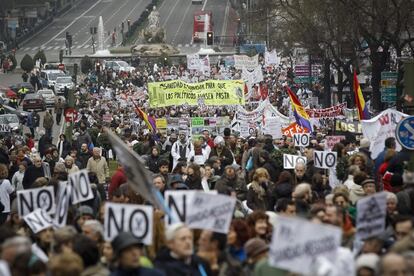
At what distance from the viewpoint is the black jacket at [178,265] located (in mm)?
11938

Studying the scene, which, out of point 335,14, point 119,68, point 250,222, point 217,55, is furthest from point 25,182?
point 217,55

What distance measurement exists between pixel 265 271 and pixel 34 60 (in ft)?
298

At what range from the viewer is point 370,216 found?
1313 cm

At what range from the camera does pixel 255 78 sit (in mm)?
55969

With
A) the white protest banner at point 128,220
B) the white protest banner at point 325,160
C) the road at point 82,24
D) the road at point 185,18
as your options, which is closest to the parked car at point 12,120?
the white protest banner at point 325,160

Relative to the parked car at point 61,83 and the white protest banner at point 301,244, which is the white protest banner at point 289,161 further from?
the parked car at point 61,83

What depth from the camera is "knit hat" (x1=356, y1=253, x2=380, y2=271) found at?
38.9 ft

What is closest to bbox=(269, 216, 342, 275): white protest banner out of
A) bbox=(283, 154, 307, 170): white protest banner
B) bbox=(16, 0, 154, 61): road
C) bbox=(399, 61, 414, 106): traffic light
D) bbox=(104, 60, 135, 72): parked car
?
bbox=(399, 61, 414, 106): traffic light

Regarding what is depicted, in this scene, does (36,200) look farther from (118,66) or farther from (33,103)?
(118,66)

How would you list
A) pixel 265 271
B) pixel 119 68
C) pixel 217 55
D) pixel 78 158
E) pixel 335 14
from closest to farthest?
pixel 265 271, pixel 78 158, pixel 335 14, pixel 119 68, pixel 217 55

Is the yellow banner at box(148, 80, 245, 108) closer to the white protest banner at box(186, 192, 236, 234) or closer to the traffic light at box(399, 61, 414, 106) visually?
the traffic light at box(399, 61, 414, 106)

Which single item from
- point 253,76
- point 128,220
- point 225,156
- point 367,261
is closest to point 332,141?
point 225,156

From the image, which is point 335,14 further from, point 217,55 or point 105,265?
point 217,55

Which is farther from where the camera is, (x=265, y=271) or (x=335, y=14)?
(x=335, y=14)
